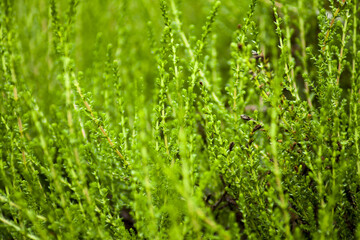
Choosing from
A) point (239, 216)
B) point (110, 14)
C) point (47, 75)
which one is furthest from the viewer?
point (110, 14)

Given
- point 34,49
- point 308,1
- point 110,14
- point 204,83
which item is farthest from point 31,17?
point 308,1

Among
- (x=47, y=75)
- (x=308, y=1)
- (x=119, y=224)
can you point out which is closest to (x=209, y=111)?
(x=119, y=224)

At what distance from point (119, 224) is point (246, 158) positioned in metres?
0.34

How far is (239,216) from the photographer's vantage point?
0.98 meters

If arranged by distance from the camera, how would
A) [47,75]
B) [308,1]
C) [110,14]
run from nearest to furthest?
[308,1] → [47,75] → [110,14]

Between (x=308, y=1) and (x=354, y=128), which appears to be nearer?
(x=354, y=128)

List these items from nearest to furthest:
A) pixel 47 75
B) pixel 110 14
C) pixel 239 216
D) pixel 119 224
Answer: pixel 119 224, pixel 239 216, pixel 47 75, pixel 110 14

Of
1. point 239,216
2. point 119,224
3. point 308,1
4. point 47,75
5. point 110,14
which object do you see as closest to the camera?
point 119,224

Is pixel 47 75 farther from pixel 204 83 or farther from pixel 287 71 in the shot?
pixel 287 71

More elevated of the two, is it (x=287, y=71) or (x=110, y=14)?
(x=110, y=14)

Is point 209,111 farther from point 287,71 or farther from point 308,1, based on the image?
point 308,1

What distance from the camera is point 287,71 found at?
793mm

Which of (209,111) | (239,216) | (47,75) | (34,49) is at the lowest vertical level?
(239,216)

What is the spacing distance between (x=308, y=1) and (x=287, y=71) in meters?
0.79
